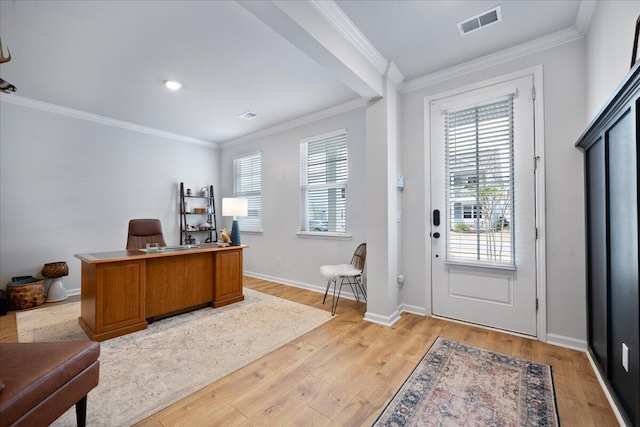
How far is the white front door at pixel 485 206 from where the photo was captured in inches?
100

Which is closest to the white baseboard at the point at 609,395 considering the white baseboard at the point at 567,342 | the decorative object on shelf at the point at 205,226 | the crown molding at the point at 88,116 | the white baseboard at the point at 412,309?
the white baseboard at the point at 567,342

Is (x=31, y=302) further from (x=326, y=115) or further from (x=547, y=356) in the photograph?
(x=547, y=356)

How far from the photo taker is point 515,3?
2.04 metres

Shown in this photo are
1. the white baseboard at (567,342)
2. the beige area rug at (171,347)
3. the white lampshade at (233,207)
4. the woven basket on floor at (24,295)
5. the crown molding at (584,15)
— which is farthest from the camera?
the white lampshade at (233,207)

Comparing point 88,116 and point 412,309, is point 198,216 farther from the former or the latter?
point 412,309

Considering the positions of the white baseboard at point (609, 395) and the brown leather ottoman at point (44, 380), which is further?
the white baseboard at point (609, 395)

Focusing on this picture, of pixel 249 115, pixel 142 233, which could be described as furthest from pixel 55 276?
pixel 249 115

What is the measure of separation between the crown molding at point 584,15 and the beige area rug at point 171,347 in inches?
135

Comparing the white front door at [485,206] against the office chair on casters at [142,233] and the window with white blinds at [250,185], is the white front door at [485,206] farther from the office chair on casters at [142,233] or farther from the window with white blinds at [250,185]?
the office chair on casters at [142,233]

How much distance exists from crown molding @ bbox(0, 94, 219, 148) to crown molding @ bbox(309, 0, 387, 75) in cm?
400

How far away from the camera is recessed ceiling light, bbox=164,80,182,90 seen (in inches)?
125

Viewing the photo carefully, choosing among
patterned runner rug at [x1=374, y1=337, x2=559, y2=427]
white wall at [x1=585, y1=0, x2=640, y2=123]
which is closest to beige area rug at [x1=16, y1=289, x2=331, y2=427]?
patterned runner rug at [x1=374, y1=337, x2=559, y2=427]

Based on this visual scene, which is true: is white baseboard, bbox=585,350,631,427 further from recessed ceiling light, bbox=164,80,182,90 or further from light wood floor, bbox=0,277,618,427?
recessed ceiling light, bbox=164,80,182,90

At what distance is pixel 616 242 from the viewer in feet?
5.21
